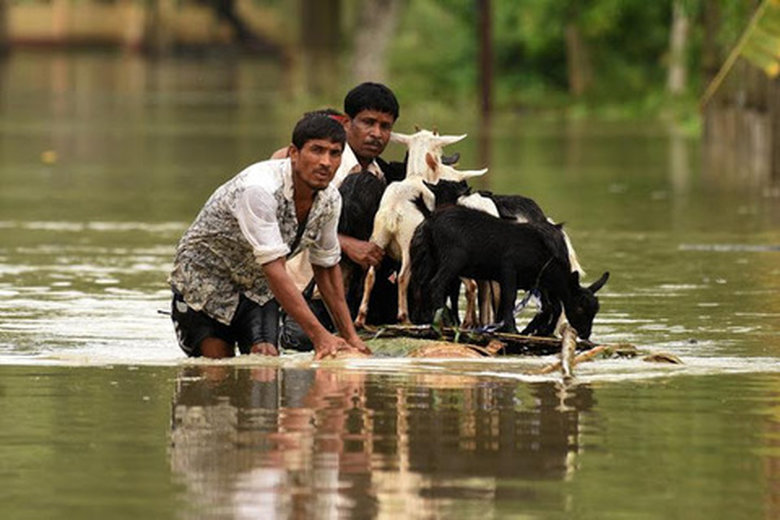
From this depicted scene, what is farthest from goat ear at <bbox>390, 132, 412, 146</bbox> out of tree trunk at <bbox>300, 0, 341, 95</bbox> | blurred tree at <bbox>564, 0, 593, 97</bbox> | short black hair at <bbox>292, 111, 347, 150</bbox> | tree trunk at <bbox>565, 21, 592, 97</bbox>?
tree trunk at <bbox>300, 0, 341, 95</bbox>

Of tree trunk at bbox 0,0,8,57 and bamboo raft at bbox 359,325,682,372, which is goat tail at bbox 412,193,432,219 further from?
tree trunk at bbox 0,0,8,57

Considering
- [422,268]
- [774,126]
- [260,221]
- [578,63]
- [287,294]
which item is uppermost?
[578,63]

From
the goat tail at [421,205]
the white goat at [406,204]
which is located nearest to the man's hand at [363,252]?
the white goat at [406,204]

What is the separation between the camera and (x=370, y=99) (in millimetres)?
12773

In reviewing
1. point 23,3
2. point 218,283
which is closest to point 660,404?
point 218,283

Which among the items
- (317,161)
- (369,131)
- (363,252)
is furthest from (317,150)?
(369,131)

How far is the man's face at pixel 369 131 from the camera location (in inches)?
508

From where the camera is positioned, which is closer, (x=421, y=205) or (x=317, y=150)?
(x=317, y=150)

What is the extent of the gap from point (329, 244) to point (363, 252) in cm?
87

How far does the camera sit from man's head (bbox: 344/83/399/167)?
1279cm

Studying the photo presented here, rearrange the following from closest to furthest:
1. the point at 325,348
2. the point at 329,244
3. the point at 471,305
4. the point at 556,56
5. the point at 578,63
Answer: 1. the point at 325,348
2. the point at 329,244
3. the point at 471,305
4. the point at 578,63
5. the point at 556,56

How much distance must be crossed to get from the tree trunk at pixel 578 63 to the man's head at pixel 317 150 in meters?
38.3

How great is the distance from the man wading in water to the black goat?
22.1 inches

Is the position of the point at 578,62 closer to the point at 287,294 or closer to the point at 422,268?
the point at 422,268
